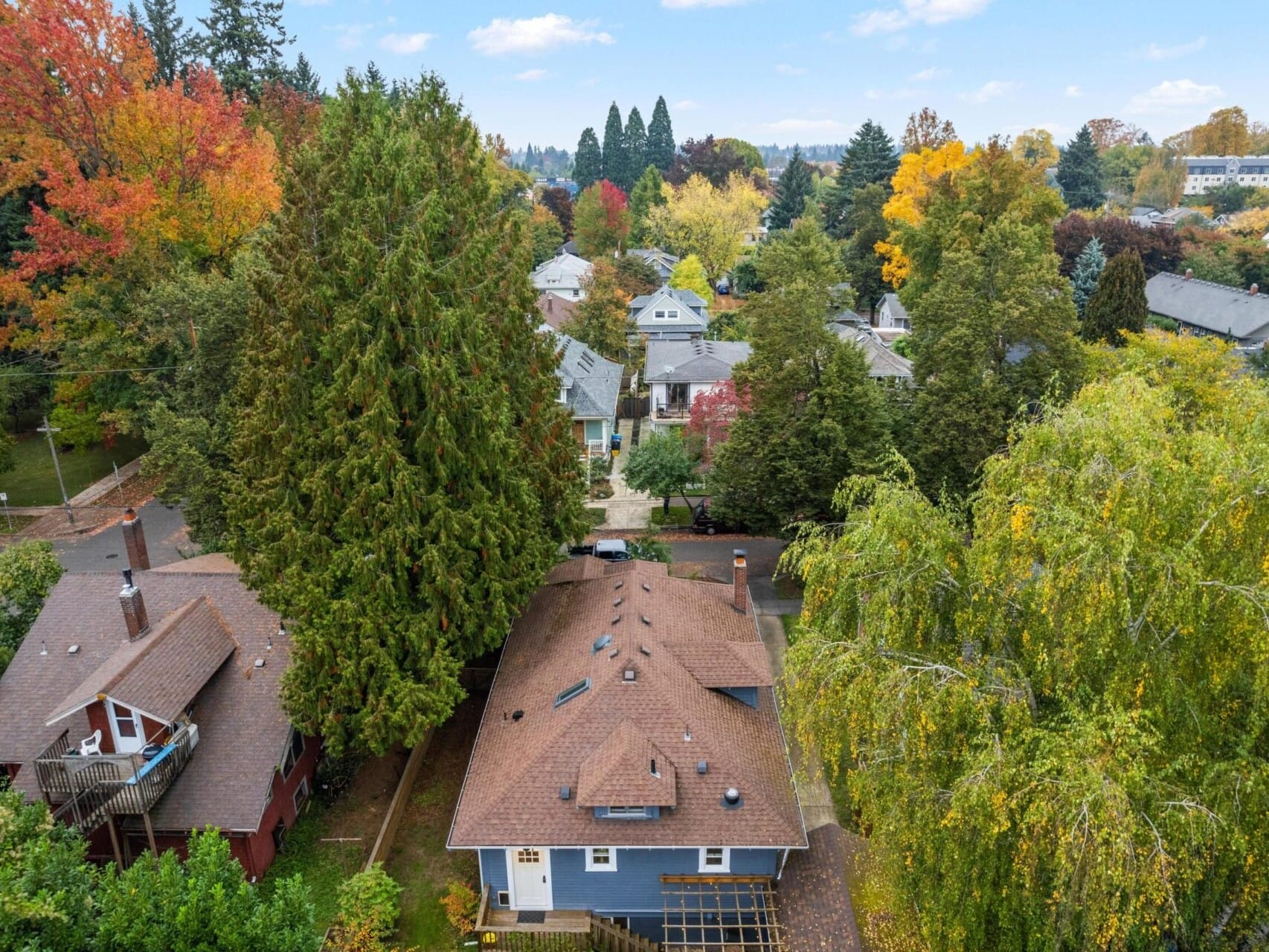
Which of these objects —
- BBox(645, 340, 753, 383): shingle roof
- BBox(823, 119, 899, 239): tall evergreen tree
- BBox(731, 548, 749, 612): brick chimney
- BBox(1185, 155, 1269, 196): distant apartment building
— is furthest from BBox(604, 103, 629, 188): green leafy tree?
BBox(731, 548, 749, 612): brick chimney

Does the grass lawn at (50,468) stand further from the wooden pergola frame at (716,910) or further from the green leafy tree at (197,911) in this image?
the wooden pergola frame at (716,910)

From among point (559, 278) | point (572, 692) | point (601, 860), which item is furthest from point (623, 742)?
point (559, 278)

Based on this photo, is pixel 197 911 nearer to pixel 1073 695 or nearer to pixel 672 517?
pixel 1073 695

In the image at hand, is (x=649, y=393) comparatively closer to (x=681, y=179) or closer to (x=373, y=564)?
(x=373, y=564)

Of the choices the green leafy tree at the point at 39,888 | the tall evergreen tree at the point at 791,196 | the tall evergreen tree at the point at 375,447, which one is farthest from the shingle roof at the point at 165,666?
the tall evergreen tree at the point at 791,196

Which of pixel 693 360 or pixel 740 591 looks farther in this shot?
pixel 693 360

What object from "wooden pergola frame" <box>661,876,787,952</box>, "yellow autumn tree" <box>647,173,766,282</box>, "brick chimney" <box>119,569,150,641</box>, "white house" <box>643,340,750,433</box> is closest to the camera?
"wooden pergola frame" <box>661,876,787,952</box>

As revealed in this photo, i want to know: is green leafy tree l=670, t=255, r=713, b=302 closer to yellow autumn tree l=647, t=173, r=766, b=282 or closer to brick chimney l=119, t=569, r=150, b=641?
yellow autumn tree l=647, t=173, r=766, b=282
